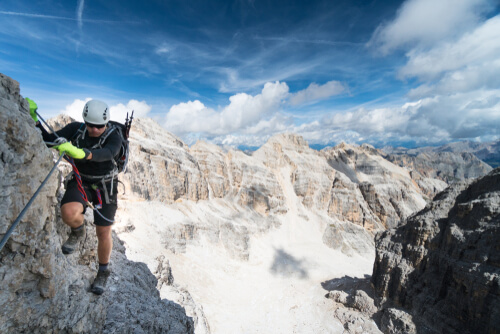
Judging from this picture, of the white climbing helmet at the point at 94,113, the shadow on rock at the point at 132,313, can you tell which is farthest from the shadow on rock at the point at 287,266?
the white climbing helmet at the point at 94,113

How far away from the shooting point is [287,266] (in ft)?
155

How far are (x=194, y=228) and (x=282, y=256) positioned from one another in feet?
67.8

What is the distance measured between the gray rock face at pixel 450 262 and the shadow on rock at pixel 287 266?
58.1ft

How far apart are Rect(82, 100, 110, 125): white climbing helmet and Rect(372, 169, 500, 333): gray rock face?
2786 centimetres

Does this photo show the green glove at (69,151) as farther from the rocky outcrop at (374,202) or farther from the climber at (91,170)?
the rocky outcrop at (374,202)

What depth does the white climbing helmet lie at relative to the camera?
5684mm

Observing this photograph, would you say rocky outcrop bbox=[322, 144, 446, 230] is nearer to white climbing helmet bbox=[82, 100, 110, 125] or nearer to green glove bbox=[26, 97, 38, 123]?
white climbing helmet bbox=[82, 100, 110, 125]

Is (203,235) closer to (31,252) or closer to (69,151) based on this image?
(31,252)

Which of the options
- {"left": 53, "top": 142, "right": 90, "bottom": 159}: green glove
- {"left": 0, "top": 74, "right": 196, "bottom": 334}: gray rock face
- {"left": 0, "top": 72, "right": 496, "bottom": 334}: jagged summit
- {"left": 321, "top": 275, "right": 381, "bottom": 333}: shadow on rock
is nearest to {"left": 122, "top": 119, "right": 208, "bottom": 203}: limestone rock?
{"left": 0, "top": 72, "right": 496, "bottom": 334}: jagged summit

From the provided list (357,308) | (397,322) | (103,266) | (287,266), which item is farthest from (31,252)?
(287,266)

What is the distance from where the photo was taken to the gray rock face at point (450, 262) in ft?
64.4

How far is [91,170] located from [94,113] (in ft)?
4.52

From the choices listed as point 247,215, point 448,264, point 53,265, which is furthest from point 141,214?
point 448,264

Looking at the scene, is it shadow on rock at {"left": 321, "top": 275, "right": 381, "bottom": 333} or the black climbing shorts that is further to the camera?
shadow on rock at {"left": 321, "top": 275, "right": 381, "bottom": 333}
